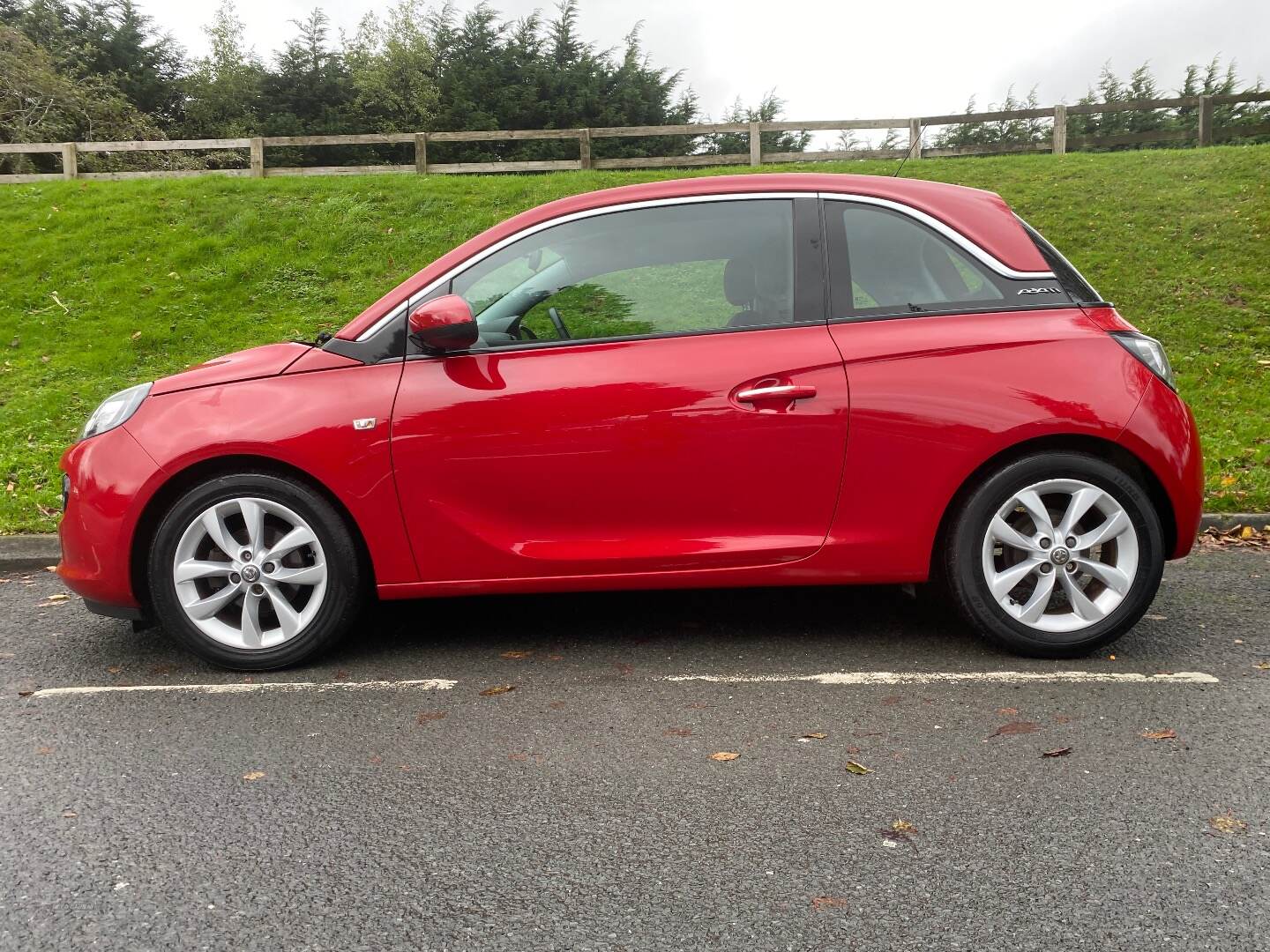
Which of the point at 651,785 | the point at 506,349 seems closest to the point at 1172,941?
the point at 651,785

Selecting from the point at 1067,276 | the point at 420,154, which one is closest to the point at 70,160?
the point at 420,154

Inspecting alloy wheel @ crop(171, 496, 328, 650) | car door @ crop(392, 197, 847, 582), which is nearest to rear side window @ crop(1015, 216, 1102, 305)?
car door @ crop(392, 197, 847, 582)

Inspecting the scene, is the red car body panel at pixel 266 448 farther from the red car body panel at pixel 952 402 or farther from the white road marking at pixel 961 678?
the red car body panel at pixel 952 402

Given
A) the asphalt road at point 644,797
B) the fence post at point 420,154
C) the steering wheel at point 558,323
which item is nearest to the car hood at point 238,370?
the steering wheel at point 558,323

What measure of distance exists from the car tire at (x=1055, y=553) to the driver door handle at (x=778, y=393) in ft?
2.42

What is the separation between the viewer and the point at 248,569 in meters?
4.32

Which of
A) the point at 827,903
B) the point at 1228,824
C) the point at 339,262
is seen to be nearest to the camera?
the point at 827,903

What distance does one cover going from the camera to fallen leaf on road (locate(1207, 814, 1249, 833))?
9.46ft

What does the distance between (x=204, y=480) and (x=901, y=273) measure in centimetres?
278

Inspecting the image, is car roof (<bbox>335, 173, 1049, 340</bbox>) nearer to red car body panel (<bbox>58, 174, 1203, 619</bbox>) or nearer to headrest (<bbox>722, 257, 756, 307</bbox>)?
red car body panel (<bbox>58, 174, 1203, 619</bbox>)

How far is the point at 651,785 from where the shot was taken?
10.6 feet

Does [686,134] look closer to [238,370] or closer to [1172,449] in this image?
[238,370]

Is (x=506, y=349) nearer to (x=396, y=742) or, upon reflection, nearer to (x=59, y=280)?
(x=396, y=742)

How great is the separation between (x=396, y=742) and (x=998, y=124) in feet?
73.7
